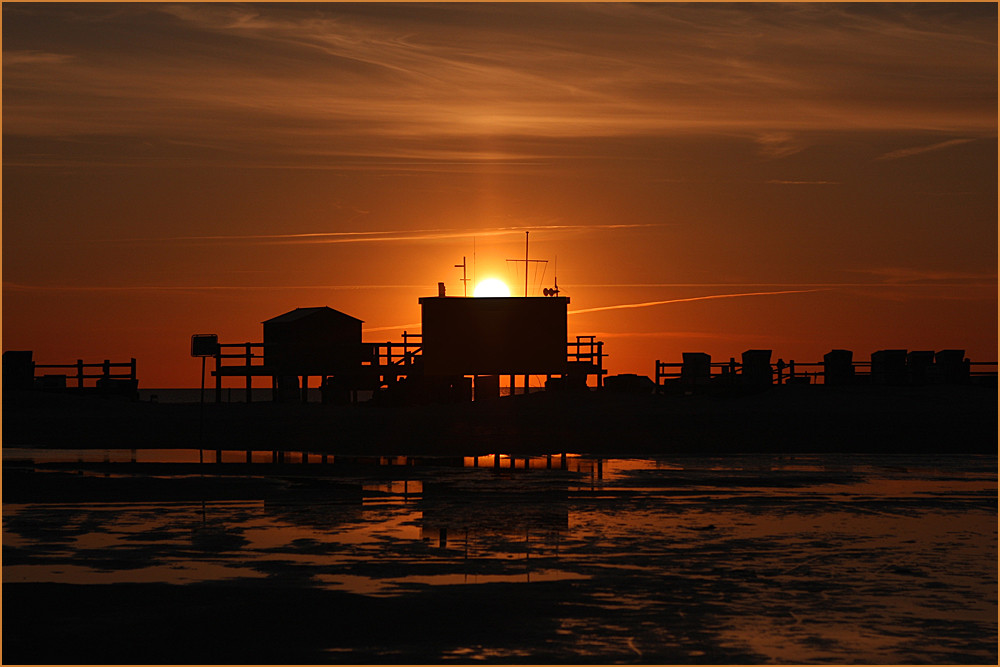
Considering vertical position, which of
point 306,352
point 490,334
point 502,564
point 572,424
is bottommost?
point 502,564

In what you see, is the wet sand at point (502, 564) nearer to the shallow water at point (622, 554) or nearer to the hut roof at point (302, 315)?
the shallow water at point (622, 554)

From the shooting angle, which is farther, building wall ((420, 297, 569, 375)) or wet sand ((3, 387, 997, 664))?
building wall ((420, 297, 569, 375))

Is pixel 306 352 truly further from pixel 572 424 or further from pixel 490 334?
pixel 572 424

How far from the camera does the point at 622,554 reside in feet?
48.2

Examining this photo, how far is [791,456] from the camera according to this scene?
31500 mm

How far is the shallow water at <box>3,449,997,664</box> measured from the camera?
10297 millimetres

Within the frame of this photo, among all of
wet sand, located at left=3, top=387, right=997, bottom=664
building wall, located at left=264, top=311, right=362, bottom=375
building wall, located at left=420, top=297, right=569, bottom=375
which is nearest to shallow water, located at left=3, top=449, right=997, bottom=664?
wet sand, located at left=3, top=387, right=997, bottom=664

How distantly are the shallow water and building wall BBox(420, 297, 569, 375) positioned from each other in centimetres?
3010

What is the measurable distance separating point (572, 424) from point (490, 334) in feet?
53.2

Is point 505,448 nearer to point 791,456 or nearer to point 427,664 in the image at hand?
point 791,456

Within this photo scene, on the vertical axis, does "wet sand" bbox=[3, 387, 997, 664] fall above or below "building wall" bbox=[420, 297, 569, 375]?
below

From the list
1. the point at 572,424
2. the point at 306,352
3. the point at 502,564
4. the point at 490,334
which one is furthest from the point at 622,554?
the point at 306,352

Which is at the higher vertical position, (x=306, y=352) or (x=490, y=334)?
(x=490, y=334)

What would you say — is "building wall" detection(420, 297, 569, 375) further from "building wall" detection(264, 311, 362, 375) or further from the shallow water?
the shallow water
